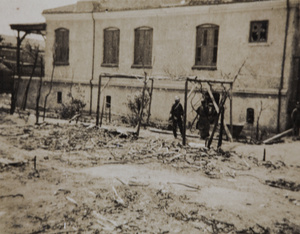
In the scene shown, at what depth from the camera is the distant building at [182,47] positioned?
42.8 ft

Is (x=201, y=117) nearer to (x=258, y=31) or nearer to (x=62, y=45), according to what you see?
(x=258, y=31)

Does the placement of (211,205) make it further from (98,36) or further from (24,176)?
(98,36)

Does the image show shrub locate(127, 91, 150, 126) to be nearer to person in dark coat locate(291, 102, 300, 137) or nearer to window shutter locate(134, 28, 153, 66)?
window shutter locate(134, 28, 153, 66)

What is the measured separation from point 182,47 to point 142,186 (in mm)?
10486

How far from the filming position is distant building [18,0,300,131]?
13055 mm

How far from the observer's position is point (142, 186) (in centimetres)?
643

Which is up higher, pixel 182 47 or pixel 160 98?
pixel 182 47

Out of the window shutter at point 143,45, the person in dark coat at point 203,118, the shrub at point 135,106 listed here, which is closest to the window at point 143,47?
the window shutter at point 143,45

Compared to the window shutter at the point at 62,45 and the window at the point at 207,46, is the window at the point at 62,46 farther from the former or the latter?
the window at the point at 207,46

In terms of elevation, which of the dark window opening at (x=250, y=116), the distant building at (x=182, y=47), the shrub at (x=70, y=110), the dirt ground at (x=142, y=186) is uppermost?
the distant building at (x=182, y=47)

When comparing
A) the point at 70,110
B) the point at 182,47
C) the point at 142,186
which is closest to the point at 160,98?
the point at 182,47

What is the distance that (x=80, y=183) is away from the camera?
643 cm

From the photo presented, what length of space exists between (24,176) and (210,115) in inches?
297

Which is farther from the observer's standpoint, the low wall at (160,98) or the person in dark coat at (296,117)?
the low wall at (160,98)
